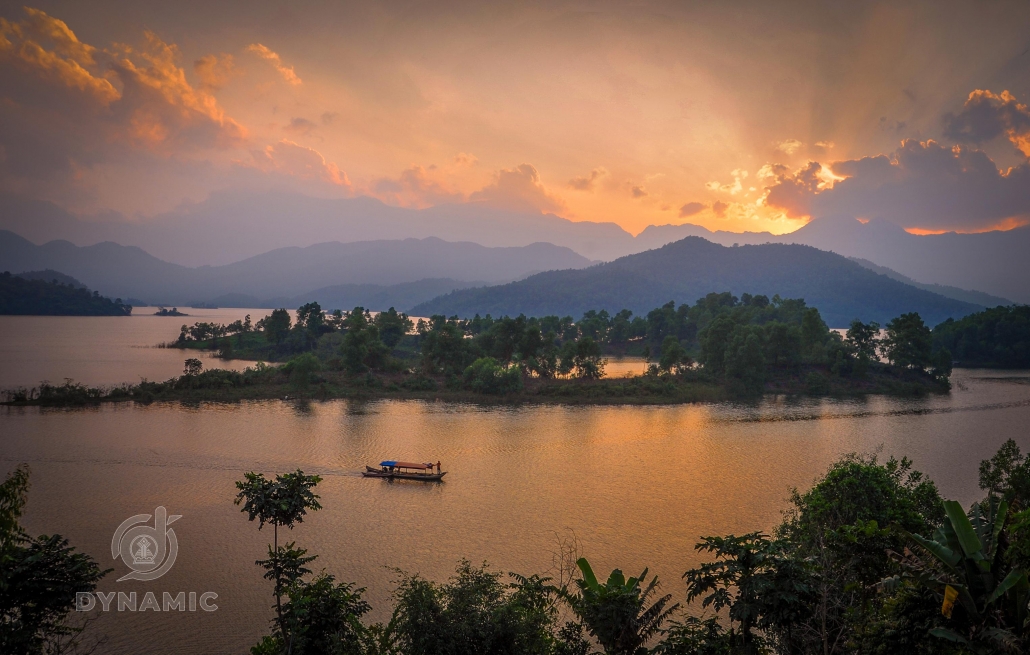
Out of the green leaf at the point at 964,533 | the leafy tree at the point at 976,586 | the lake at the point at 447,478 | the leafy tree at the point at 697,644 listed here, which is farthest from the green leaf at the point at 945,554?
the lake at the point at 447,478

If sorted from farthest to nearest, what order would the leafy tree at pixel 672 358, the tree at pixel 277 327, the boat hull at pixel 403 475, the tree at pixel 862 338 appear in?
the tree at pixel 277 327 < the tree at pixel 862 338 < the leafy tree at pixel 672 358 < the boat hull at pixel 403 475

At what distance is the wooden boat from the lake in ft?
1.94

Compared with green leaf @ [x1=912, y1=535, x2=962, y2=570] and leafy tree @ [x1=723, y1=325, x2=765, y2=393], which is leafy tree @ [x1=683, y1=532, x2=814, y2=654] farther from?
leafy tree @ [x1=723, y1=325, x2=765, y2=393]

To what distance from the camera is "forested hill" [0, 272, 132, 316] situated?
131 metres

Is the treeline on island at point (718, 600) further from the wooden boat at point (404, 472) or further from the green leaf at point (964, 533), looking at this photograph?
the wooden boat at point (404, 472)

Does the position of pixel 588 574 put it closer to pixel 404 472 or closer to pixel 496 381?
pixel 404 472

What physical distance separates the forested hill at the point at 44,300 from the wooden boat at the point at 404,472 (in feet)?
509

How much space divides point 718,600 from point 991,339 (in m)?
90.4

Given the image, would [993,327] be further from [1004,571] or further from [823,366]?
[1004,571]

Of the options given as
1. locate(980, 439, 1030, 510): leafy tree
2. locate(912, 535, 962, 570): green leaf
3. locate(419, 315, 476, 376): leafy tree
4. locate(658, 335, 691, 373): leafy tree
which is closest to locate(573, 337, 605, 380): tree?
locate(658, 335, 691, 373): leafy tree

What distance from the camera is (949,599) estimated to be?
6570mm

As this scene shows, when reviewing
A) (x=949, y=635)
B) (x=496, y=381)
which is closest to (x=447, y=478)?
(x=949, y=635)

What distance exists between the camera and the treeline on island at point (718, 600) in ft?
→ 22.4

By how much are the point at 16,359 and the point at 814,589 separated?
8037 cm
